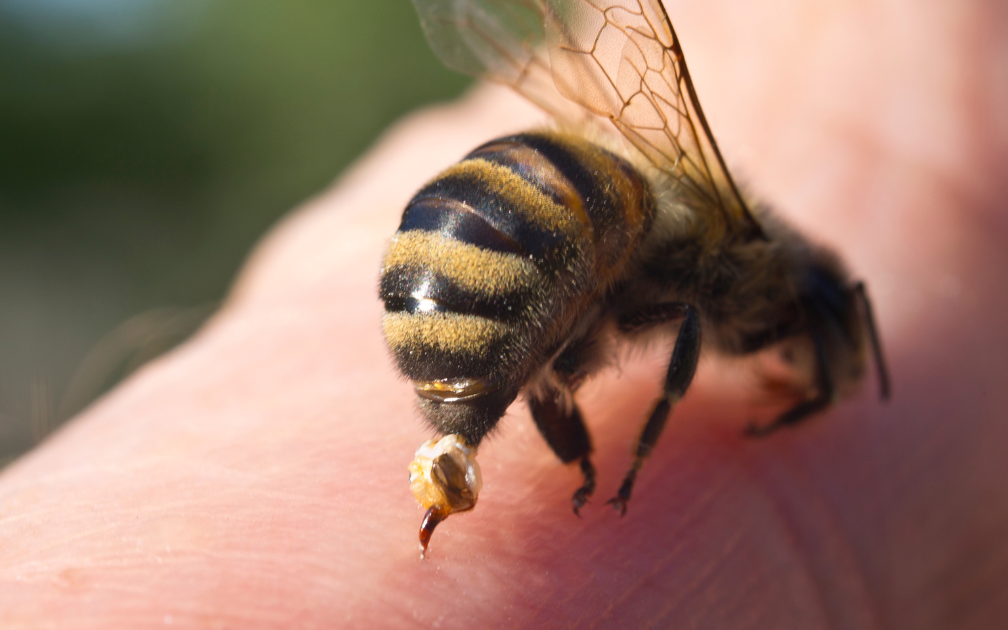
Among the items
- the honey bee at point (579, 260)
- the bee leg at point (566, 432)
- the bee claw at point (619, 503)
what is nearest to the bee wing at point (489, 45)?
the honey bee at point (579, 260)

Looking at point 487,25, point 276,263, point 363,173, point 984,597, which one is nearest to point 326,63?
point 363,173

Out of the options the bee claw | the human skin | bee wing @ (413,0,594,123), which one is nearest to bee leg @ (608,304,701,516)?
the bee claw

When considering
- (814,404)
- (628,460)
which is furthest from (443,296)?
(814,404)

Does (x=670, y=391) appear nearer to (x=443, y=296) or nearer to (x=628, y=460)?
(x=628, y=460)

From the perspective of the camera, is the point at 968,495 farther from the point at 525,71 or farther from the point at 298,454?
the point at 298,454

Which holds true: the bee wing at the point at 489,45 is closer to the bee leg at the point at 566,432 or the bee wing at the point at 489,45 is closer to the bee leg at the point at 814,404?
the bee leg at the point at 566,432

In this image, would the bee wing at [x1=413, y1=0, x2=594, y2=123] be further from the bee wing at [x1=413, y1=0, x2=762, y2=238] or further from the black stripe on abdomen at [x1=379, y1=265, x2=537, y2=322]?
the black stripe on abdomen at [x1=379, y1=265, x2=537, y2=322]

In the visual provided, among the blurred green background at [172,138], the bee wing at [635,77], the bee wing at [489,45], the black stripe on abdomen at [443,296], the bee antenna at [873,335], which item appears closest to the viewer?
the black stripe on abdomen at [443,296]
